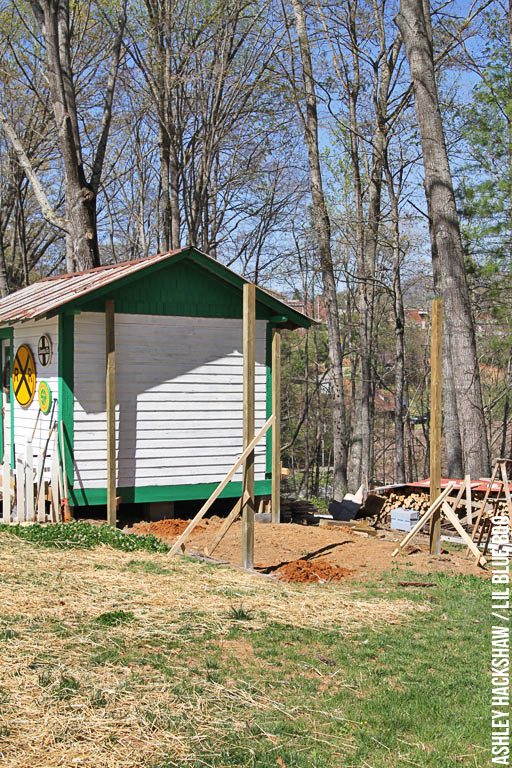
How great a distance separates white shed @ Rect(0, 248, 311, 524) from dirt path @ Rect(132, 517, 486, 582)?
35.4 inches

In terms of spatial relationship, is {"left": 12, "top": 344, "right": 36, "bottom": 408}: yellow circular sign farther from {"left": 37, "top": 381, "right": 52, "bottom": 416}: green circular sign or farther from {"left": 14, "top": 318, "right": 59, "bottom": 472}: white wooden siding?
{"left": 37, "top": 381, "right": 52, "bottom": 416}: green circular sign

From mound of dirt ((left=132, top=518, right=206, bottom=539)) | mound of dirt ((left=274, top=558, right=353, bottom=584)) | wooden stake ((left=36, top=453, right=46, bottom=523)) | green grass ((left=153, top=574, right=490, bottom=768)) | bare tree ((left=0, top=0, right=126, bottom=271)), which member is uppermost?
bare tree ((left=0, top=0, right=126, bottom=271))

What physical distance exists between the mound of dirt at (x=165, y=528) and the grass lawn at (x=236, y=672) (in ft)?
9.43

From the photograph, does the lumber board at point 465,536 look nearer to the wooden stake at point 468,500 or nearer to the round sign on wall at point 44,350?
the wooden stake at point 468,500

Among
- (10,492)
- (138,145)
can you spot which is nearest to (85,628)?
(10,492)

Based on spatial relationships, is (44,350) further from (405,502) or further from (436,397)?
(405,502)

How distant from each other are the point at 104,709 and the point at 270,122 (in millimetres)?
22370

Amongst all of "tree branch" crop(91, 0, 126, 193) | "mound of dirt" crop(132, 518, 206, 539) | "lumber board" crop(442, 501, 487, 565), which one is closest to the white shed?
"mound of dirt" crop(132, 518, 206, 539)

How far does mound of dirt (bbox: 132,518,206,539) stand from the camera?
1118 cm

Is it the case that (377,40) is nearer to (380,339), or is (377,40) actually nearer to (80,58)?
(80,58)

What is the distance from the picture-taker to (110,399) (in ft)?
37.9

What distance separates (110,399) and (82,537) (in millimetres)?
2196

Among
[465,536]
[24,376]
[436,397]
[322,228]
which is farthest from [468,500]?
[322,228]

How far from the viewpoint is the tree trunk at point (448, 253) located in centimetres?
1361
